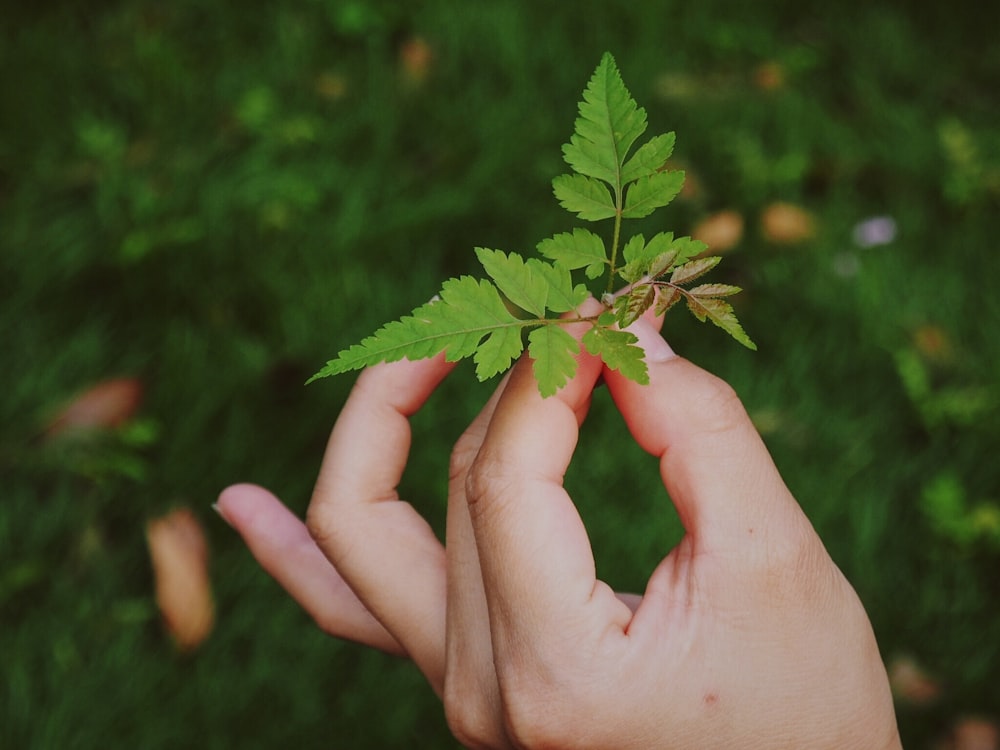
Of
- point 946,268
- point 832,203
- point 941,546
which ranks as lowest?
point 941,546

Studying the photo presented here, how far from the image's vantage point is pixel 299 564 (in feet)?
7.07

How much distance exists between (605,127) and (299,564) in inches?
49.8

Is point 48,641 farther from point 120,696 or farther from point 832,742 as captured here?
point 832,742

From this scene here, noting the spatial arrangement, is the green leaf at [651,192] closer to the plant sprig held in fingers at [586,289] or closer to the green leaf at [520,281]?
the plant sprig held in fingers at [586,289]

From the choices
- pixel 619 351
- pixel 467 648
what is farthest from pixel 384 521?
pixel 619 351

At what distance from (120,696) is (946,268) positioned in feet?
10.2

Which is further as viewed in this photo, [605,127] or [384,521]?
[384,521]

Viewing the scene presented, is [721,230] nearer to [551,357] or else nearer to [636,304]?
[636,304]

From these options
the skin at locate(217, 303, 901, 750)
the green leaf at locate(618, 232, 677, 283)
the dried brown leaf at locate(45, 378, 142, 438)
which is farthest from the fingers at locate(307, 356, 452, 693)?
the dried brown leaf at locate(45, 378, 142, 438)

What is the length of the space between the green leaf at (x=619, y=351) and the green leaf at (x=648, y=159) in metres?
0.28

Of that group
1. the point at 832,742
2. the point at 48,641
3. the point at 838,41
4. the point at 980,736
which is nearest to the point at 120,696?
the point at 48,641

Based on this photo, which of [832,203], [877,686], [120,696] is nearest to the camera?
[877,686]

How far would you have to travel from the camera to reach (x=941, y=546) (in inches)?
113

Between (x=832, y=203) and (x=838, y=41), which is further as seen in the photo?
(x=838, y=41)
